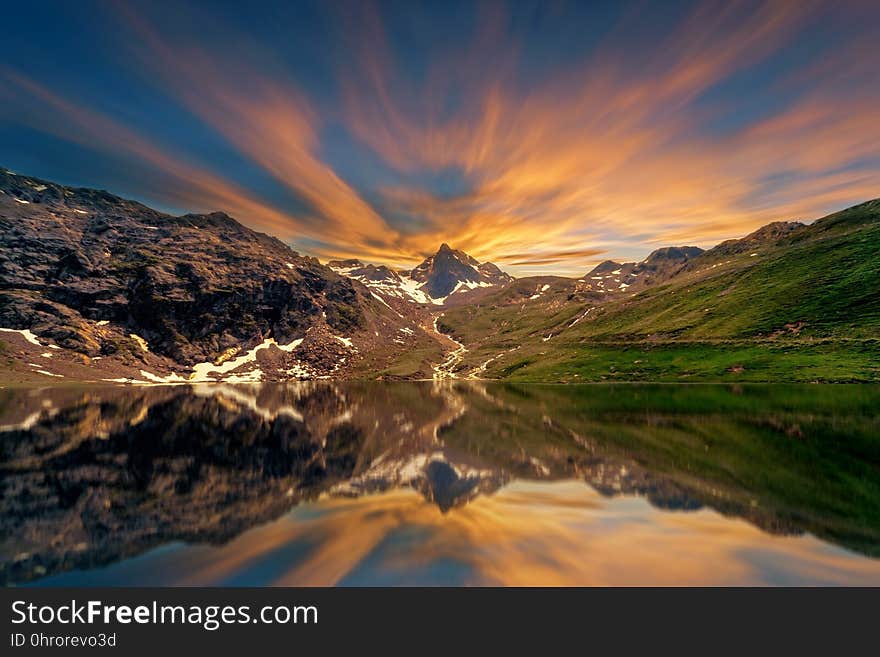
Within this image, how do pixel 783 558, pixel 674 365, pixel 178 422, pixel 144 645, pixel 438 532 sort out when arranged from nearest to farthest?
1. pixel 144 645
2. pixel 783 558
3. pixel 438 532
4. pixel 178 422
5. pixel 674 365

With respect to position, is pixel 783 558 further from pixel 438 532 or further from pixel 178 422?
pixel 178 422

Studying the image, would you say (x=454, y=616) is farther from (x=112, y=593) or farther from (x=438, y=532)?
(x=112, y=593)

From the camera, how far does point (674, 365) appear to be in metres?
185

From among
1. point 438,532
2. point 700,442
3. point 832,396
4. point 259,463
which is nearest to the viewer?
point 438,532

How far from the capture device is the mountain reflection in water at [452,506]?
21.3m

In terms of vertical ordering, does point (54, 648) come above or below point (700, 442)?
above

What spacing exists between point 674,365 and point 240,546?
19855cm

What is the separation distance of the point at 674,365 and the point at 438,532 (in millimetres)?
190263

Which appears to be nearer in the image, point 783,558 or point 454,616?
point 454,616

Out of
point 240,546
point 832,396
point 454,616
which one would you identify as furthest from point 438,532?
point 832,396

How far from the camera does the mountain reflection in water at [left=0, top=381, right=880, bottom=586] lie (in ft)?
69.9

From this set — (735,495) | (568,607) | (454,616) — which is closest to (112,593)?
(454,616)

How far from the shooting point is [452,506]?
33094mm

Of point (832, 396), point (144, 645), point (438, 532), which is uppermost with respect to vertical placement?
point (144, 645)
